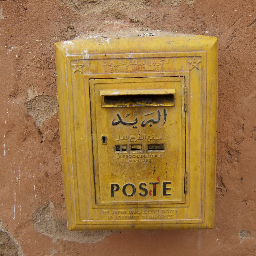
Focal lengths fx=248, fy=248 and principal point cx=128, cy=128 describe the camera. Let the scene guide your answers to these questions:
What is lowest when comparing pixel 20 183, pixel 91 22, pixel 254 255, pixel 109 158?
pixel 254 255

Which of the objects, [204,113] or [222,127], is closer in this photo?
[204,113]

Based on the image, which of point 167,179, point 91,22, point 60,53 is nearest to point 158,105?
point 167,179

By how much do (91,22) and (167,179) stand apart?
796 millimetres

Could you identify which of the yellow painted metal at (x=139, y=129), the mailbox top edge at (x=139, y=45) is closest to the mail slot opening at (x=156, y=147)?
the yellow painted metal at (x=139, y=129)

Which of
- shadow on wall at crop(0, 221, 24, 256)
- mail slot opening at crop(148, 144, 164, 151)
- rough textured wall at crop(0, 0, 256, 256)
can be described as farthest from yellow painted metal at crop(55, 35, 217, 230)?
shadow on wall at crop(0, 221, 24, 256)

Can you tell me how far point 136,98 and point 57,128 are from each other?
1.61 ft

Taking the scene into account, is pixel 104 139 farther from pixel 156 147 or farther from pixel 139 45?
pixel 139 45

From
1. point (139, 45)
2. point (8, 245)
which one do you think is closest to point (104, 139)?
point (139, 45)

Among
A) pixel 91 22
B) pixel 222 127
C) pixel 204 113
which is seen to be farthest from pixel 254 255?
pixel 91 22

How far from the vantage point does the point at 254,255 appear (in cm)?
Answer: 123

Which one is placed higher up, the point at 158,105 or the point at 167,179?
the point at 158,105

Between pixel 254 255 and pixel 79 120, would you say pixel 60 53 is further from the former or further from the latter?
pixel 254 255

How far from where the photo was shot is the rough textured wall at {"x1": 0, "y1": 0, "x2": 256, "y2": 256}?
1128 millimetres

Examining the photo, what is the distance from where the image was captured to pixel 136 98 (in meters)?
0.90
